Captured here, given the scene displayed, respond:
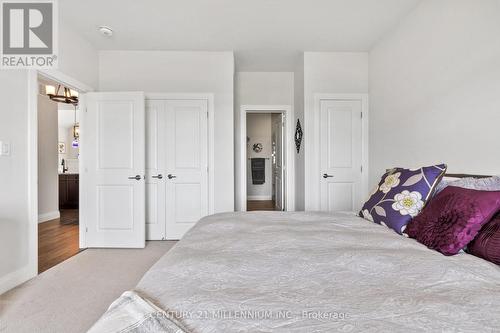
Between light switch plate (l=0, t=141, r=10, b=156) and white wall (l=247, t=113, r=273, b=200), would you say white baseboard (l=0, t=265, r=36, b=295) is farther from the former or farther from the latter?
white wall (l=247, t=113, r=273, b=200)

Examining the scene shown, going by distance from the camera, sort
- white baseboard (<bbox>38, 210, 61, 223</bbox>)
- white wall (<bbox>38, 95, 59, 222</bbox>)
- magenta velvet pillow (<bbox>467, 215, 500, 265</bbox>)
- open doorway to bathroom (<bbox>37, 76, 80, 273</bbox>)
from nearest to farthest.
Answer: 1. magenta velvet pillow (<bbox>467, 215, 500, 265</bbox>)
2. open doorway to bathroom (<bbox>37, 76, 80, 273</bbox>)
3. white baseboard (<bbox>38, 210, 61, 223</bbox>)
4. white wall (<bbox>38, 95, 59, 222</bbox>)

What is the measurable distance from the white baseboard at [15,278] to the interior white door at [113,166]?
37.6 inches

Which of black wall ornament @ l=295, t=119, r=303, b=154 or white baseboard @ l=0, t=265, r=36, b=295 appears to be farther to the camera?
black wall ornament @ l=295, t=119, r=303, b=154

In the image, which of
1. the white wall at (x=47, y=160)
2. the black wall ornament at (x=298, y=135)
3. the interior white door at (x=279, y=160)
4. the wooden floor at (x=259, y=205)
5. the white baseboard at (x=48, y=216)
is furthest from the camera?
the wooden floor at (x=259, y=205)

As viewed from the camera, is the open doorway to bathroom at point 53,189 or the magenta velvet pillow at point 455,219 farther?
the open doorway to bathroom at point 53,189

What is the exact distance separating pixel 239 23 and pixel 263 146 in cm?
471

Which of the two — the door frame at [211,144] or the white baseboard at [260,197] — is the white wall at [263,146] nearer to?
the white baseboard at [260,197]

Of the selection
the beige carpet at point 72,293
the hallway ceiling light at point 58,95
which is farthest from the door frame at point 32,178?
the hallway ceiling light at point 58,95

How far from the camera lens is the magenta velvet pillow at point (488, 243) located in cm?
105

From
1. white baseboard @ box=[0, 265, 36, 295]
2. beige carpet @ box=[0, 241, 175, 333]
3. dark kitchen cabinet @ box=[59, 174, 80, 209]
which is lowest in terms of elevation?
beige carpet @ box=[0, 241, 175, 333]

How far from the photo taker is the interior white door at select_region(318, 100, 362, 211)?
11.8 feet

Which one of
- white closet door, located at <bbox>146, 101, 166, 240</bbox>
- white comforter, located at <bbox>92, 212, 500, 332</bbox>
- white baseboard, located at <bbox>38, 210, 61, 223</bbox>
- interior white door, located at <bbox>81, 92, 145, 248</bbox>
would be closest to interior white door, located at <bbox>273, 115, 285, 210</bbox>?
white closet door, located at <bbox>146, 101, 166, 240</bbox>

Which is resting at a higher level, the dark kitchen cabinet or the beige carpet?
the dark kitchen cabinet

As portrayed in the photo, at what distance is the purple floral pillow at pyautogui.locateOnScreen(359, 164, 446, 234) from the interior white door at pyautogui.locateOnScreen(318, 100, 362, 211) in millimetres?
1881
